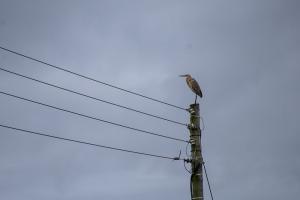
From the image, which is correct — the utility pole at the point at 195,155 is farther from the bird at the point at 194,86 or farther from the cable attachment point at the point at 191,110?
the bird at the point at 194,86

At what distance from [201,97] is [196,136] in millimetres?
3539

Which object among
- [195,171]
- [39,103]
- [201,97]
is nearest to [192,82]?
[201,97]

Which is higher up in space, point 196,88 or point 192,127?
point 196,88

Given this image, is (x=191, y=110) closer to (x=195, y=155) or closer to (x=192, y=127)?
(x=192, y=127)

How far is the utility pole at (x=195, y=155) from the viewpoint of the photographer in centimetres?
1390

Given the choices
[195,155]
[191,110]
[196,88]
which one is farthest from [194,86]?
[195,155]

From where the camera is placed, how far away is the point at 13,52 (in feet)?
40.6

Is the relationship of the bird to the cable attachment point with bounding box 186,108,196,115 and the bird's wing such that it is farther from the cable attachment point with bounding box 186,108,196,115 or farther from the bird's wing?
the cable attachment point with bounding box 186,108,196,115

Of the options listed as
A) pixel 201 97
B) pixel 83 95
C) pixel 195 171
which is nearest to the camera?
pixel 83 95

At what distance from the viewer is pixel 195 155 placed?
567 inches

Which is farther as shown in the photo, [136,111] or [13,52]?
[136,111]

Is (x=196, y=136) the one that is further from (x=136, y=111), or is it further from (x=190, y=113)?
(x=136, y=111)

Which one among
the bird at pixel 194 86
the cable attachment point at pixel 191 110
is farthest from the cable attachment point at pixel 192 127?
the bird at pixel 194 86

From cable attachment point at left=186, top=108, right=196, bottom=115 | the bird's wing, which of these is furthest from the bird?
cable attachment point at left=186, top=108, right=196, bottom=115
